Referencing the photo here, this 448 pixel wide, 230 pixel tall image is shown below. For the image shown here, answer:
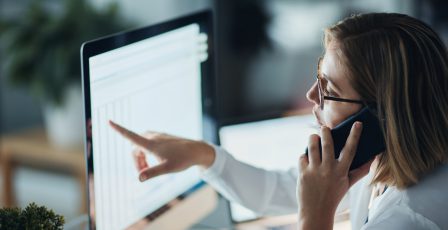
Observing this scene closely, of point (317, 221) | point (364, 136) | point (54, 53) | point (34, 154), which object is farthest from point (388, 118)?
point (34, 154)

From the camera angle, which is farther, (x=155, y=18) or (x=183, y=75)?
(x=155, y=18)

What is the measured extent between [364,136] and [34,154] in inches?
66.1

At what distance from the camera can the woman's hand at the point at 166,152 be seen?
3.51 feet

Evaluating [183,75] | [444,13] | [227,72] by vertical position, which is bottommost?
[227,72]

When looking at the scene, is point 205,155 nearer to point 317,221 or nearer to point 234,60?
point 317,221

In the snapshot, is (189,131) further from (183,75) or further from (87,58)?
(87,58)

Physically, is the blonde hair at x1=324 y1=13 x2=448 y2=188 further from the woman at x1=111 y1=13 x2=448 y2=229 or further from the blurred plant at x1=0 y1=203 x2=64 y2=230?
the blurred plant at x1=0 y1=203 x2=64 y2=230

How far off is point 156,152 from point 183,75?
16 cm

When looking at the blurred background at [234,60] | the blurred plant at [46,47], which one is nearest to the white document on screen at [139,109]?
the blurred plant at [46,47]

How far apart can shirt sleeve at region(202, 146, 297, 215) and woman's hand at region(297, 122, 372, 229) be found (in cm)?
23

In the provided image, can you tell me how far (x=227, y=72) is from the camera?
121 inches

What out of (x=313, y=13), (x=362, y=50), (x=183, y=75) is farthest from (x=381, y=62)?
(x=313, y=13)

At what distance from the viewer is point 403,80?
96 cm

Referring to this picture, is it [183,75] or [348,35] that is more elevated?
[348,35]
